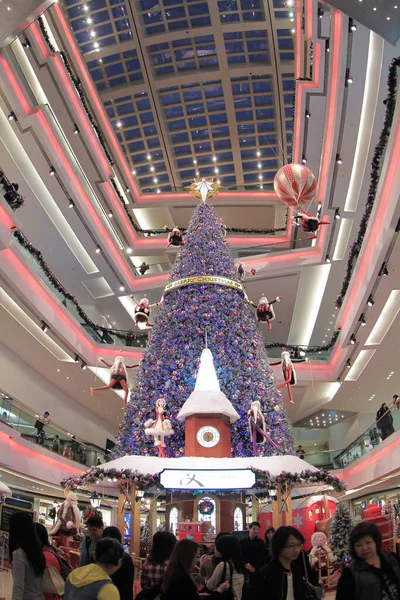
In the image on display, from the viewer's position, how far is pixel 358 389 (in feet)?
57.4

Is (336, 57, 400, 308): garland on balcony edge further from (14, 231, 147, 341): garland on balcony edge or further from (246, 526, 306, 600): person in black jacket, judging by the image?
→ (246, 526, 306, 600): person in black jacket

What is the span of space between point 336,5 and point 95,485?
26.5ft

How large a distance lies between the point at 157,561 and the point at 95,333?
45.2ft

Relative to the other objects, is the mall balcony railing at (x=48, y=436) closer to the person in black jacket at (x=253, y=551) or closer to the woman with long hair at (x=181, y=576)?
the person in black jacket at (x=253, y=551)

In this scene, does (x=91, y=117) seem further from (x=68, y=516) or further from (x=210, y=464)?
(x=68, y=516)

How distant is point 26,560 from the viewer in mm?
2518

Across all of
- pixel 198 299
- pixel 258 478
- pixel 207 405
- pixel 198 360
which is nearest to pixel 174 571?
pixel 258 478

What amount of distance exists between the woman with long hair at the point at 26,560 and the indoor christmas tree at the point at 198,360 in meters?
6.74

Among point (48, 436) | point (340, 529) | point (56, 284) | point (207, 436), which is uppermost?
point (56, 284)

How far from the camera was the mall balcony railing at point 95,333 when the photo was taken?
1223cm

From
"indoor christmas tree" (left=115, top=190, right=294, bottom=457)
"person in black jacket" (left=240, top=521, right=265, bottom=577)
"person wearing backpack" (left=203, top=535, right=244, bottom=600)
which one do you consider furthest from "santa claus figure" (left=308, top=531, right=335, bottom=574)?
"person wearing backpack" (left=203, top=535, right=244, bottom=600)

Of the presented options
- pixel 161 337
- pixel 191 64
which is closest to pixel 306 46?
pixel 191 64

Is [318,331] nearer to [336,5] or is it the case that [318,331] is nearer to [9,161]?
[9,161]

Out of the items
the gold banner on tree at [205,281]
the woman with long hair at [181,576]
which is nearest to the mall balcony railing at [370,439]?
the gold banner on tree at [205,281]
